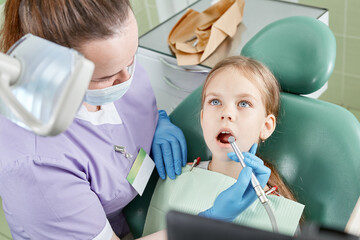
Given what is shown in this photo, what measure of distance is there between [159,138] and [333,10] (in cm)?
136

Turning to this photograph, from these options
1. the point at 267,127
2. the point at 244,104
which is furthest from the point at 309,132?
the point at 244,104

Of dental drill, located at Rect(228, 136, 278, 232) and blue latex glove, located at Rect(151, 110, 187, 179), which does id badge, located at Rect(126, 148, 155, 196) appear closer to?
blue latex glove, located at Rect(151, 110, 187, 179)

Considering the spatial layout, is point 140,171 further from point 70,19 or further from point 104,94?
point 70,19

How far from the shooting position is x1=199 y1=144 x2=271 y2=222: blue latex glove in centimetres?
141

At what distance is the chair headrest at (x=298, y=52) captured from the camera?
170cm

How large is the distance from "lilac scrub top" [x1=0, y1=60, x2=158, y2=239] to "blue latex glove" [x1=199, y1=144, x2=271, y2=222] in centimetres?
36

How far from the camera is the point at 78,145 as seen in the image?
59.2 inches

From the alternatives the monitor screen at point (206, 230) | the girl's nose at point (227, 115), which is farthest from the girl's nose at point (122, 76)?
the monitor screen at point (206, 230)

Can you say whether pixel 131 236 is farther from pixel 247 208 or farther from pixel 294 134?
pixel 294 134

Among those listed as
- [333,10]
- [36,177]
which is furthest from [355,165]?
[333,10]

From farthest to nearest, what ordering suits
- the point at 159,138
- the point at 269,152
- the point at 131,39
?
the point at 159,138, the point at 269,152, the point at 131,39

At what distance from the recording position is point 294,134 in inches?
66.7

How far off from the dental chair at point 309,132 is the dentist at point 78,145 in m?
0.37

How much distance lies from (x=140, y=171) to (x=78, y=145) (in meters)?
0.30
